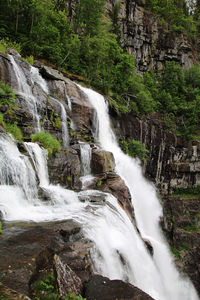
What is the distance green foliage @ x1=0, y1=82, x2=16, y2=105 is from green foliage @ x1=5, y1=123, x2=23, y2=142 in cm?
125

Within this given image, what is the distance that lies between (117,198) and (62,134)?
529cm

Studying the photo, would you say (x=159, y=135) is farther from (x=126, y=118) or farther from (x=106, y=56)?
(x=106, y=56)

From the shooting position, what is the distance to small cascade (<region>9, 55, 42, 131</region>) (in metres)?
10.7

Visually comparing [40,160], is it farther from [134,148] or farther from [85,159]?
[134,148]

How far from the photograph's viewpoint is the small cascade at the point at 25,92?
1067cm

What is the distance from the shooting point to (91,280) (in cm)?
369

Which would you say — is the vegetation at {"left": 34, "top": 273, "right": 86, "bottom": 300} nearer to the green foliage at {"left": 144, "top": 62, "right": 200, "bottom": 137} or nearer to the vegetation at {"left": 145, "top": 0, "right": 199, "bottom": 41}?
the green foliage at {"left": 144, "top": 62, "right": 200, "bottom": 137}

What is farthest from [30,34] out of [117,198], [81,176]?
[117,198]

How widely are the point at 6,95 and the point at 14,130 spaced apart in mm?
2108

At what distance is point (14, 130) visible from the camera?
8594 millimetres

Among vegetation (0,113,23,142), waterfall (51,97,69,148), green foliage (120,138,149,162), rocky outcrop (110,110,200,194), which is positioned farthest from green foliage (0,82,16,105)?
rocky outcrop (110,110,200,194)

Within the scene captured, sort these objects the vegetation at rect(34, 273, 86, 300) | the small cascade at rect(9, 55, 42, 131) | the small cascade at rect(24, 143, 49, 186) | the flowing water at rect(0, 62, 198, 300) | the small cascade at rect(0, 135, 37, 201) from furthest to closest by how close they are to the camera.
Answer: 1. the small cascade at rect(9, 55, 42, 131)
2. the small cascade at rect(24, 143, 49, 186)
3. the small cascade at rect(0, 135, 37, 201)
4. the flowing water at rect(0, 62, 198, 300)
5. the vegetation at rect(34, 273, 86, 300)

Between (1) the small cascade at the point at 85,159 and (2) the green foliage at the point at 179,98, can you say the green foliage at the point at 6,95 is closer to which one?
(1) the small cascade at the point at 85,159

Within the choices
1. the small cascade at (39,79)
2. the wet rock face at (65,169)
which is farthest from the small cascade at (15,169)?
the small cascade at (39,79)
